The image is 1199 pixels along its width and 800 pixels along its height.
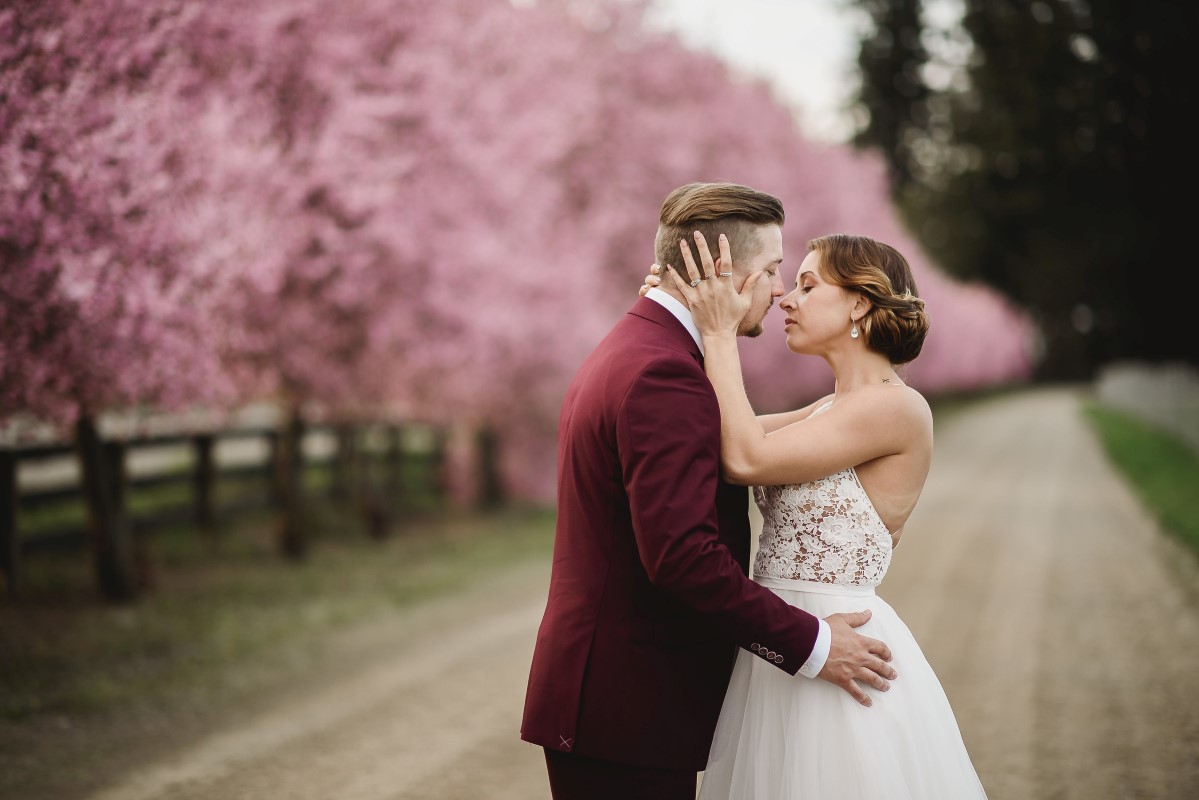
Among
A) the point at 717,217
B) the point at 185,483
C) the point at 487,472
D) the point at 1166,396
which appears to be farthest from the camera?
the point at 1166,396

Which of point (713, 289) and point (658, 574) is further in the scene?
point (713, 289)

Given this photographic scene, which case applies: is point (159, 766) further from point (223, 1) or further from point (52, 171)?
point (223, 1)

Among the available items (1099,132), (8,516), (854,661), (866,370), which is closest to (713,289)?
(866,370)

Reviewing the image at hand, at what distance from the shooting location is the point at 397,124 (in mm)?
11484

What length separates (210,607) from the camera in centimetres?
970

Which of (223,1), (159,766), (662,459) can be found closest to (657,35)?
(223,1)

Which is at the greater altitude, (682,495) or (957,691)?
(682,495)

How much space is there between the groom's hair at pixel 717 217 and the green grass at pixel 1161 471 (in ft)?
37.9

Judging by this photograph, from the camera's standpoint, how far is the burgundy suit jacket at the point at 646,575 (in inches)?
92.0

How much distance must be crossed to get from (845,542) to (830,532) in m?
0.05

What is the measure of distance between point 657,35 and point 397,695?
49.3 feet

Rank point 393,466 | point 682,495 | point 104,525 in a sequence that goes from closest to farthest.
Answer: point 682,495 → point 104,525 → point 393,466

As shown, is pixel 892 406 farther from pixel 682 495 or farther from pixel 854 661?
pixel 682 495

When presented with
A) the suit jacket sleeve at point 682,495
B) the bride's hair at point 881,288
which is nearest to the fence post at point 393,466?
the bride's hair at point 881,288
